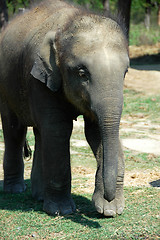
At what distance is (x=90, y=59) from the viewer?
163 inches

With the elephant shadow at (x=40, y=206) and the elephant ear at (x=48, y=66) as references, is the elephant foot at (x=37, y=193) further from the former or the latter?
the elephant ear at (x=48, y=66)

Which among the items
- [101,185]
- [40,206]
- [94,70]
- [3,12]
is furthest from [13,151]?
[3,12]

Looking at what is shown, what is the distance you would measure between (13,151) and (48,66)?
5.83 feet

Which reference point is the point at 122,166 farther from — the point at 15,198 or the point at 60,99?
the point at 15,198

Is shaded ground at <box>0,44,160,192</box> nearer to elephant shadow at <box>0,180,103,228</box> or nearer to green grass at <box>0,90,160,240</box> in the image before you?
green grass at <box>0,90,160,240</box>

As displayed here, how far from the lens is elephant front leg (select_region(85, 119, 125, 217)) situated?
15.1ft

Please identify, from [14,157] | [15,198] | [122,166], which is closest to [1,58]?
[14,157]

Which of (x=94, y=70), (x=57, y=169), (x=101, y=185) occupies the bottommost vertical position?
(x=101, y=185)

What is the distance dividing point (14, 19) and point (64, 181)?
7.21 feet

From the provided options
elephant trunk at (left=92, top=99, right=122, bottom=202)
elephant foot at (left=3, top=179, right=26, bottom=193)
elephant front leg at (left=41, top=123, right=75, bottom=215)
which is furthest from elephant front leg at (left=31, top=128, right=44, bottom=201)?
elephant trunk at (left=92, top=99, right=122, bottom=202)

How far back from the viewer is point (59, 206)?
4.84 m

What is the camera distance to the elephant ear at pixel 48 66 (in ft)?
14.8

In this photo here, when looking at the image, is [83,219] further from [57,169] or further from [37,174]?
[37,174]

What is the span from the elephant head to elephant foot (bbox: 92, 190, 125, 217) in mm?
646
